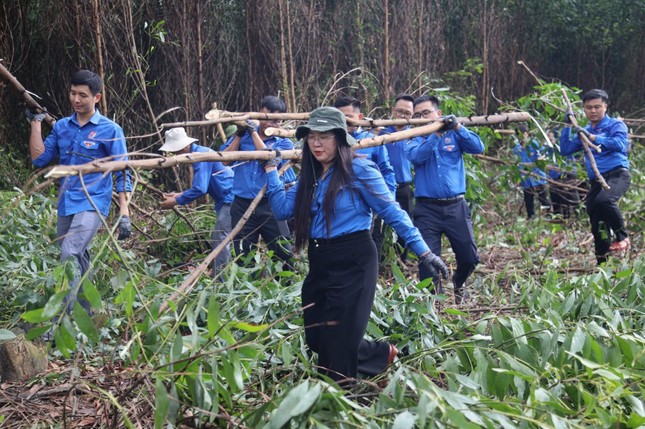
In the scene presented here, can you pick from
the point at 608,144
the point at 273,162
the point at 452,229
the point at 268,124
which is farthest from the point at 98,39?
the point at 608,144

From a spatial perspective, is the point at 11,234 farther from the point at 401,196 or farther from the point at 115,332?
the point at 401,196

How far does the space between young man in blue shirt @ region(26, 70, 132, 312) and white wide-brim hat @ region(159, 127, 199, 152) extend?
72 centimetres

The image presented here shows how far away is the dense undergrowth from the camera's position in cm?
337

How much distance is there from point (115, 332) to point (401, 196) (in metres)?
3.52

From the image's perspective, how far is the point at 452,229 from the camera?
263 inches

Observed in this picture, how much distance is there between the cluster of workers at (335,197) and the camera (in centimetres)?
424

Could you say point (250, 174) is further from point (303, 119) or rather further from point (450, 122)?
point (450, 122)

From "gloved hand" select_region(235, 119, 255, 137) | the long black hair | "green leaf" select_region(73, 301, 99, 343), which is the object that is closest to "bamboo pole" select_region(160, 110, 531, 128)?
"gloved hand" select_region(235, 119, 255, 137)

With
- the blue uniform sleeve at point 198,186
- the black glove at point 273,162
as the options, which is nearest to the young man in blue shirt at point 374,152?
the blue uniform sleeve at point 198,186

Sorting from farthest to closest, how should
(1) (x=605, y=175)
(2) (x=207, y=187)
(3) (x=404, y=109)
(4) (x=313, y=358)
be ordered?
(1) (x=605, y=175), (3) (x=404, y=109), (2) (x=207, y=187), (4) (x=313, y=358)

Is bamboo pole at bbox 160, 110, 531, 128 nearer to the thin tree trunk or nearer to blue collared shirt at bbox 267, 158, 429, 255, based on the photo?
blue collared shirt at bbox 267, 158, 429, 255

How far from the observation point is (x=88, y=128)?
5.79 m

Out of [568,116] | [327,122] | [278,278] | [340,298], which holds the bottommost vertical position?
[278,278]

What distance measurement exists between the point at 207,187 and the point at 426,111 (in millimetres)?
1989
